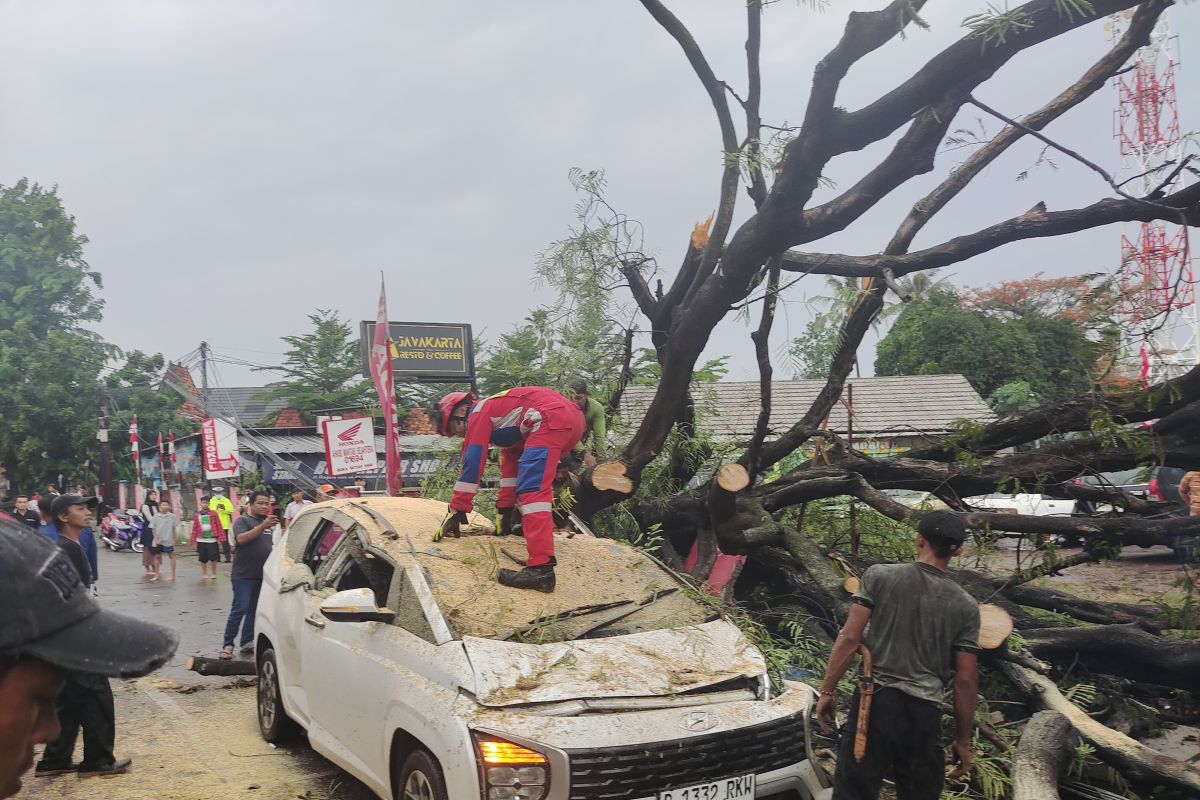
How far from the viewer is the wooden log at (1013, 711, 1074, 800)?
4188 mm

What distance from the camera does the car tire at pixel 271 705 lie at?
18.9ft

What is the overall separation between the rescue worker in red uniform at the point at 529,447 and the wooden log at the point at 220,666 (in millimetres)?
3000

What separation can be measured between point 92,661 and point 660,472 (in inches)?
279


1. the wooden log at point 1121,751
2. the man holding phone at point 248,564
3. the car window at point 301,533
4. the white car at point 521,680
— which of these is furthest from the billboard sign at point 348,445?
the wooden log at point 1121,751

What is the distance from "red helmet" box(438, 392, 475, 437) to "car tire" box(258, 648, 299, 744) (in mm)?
1778

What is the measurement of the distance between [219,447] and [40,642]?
23.6 metres

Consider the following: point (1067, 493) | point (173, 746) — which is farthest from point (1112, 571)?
point (173, 746)

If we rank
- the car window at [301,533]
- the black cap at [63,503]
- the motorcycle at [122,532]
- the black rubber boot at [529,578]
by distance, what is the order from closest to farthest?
the black rubber boot at [529,578] < the car window at [301,533] < the black cap at [63,503] < the motorcycle at [122,532]

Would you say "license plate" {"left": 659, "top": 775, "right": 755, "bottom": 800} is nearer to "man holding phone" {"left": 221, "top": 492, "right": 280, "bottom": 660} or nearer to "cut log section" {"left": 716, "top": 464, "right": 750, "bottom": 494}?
"cut log section" {"left": 716, "top": 464, "right": 750, "bottom": 494}

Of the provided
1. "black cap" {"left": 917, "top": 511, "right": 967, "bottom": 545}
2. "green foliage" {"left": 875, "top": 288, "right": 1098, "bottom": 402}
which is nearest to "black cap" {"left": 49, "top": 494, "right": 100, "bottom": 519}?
"black cap" {"left": 917, "top": 511, "right": 967, "bottom": 545}

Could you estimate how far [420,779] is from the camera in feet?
12.6

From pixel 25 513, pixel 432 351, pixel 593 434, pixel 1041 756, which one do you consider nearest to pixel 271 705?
pixel 593 434

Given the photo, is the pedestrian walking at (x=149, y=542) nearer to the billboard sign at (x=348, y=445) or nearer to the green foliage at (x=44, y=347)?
the billboard sign at (x=348, y=445)

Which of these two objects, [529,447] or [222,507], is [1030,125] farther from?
[222,507]
